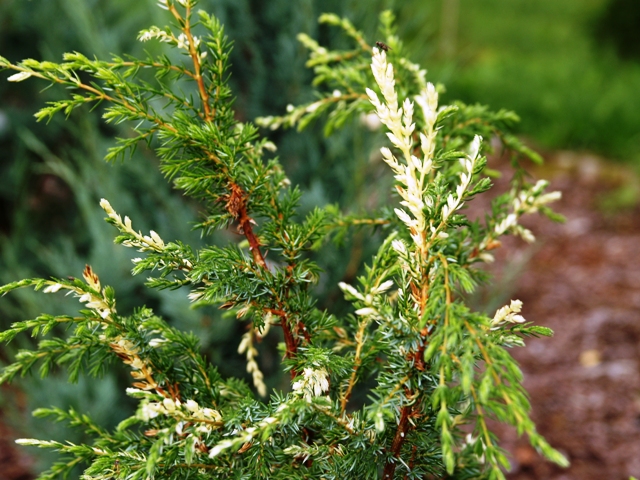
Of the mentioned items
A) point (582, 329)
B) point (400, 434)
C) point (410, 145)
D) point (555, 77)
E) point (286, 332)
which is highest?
point (410, 145)

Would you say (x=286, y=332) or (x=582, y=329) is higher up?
(x=286, y=332)

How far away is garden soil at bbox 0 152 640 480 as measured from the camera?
2570 millimetres

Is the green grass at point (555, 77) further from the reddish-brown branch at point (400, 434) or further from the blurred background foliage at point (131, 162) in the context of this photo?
the reddish-brown branch at point (400, 434)

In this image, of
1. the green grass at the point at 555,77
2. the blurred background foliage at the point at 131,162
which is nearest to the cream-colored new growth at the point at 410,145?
the blurred background foliage at the point at 131,162

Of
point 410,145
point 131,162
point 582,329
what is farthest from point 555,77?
point 410,145

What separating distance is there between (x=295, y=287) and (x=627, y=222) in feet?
14.4

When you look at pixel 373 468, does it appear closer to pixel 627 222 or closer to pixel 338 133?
pixel 338 133

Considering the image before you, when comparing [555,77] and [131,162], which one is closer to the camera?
[131,162]

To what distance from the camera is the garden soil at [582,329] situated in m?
2.57

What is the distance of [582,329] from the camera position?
11.4ft

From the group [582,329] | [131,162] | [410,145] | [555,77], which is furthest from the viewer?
[555,77]

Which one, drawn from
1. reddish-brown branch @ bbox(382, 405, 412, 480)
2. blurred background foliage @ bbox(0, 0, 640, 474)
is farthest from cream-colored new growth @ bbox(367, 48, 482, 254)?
blurred background foliage @ bbox(0, 0, 640, 474)

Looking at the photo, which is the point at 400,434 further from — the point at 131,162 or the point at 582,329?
the point at 582,329

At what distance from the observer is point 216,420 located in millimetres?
772
